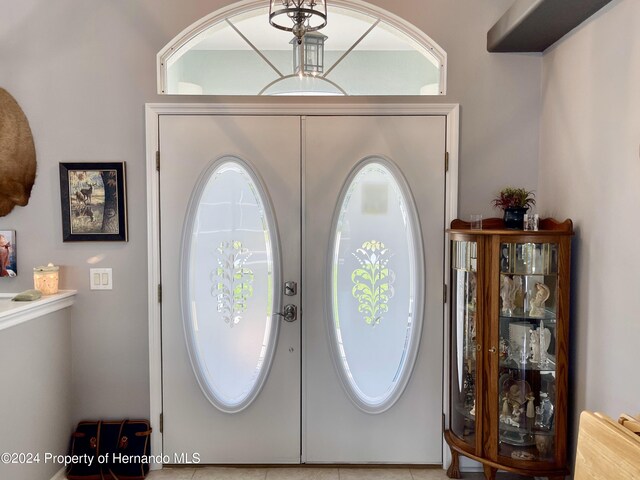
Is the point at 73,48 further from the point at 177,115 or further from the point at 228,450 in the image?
→ the point at 228,450

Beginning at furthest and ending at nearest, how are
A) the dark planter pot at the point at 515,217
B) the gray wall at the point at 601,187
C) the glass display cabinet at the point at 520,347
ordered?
the dark planter pot at the point at 515,217 < the glass display cabinet at the point at 520,347 < the gray wall at the point at 601,187

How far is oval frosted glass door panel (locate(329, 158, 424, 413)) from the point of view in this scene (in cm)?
273

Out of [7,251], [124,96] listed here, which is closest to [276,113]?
[124,96]

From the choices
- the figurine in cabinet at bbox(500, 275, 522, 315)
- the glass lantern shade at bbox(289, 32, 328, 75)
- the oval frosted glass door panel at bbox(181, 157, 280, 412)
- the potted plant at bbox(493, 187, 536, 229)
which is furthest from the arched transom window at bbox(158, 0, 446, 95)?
the figurine in cabinet at bbox(500, 275, 522, 315)

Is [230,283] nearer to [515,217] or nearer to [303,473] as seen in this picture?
[303,473]

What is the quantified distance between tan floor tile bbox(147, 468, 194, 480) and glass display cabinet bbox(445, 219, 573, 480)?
4.97ft

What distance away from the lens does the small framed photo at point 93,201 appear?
271cm

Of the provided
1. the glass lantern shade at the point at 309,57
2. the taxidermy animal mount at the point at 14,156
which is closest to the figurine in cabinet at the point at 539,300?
the glass lantern shade at the point at 309,57

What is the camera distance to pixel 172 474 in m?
2.70

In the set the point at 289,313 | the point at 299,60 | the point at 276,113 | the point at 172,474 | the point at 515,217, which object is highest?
the point at 299,60

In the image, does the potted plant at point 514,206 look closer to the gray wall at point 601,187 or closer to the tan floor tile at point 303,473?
the gray wall at point 601,187

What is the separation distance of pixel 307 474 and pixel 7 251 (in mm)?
2076

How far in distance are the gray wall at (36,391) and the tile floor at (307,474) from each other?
0.56 m

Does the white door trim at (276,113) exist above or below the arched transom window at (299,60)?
below
